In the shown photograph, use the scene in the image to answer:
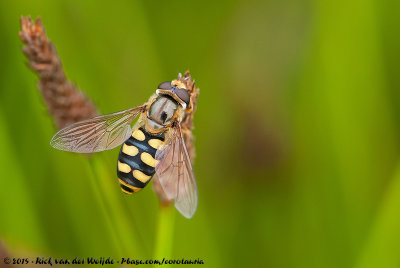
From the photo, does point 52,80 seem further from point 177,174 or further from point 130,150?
point 177,174

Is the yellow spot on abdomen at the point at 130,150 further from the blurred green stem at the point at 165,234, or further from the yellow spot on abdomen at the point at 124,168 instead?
the blurred green stem at the point at 165,234

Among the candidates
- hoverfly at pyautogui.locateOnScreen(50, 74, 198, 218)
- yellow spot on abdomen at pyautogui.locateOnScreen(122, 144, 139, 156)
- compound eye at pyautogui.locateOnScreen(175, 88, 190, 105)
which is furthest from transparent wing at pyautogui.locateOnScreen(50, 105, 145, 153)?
compound eye at pyautogui.locateOnScreen(175, 88, 190, 105)

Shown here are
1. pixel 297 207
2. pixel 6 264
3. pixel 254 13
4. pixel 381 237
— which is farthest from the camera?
pixel 254 13

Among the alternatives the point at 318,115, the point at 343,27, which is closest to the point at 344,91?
the point at 318,115

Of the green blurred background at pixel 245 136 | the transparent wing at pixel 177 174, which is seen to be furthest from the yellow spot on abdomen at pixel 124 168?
the green blurred background at pixel 245 136

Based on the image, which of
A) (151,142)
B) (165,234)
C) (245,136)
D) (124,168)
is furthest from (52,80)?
(245,136)

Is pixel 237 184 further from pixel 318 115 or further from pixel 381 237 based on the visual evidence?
pixel 381 237
